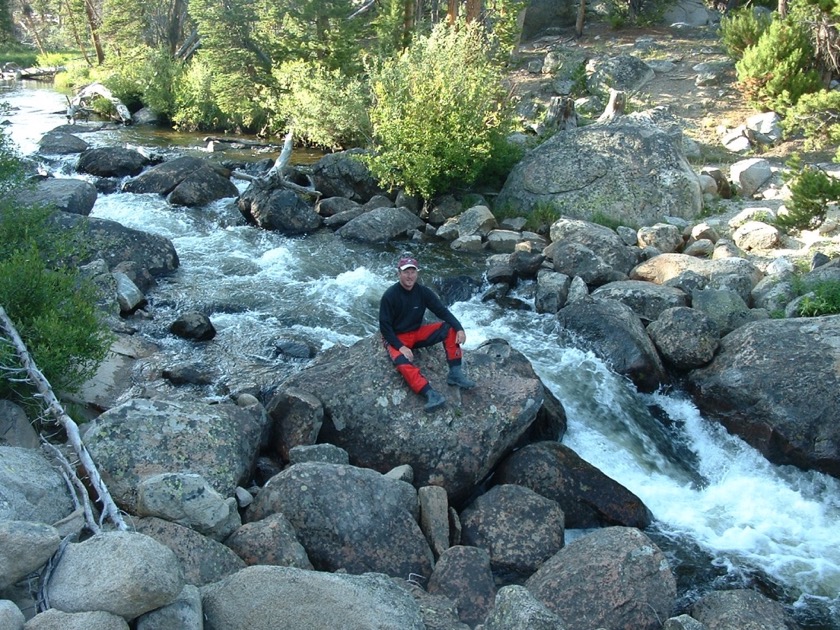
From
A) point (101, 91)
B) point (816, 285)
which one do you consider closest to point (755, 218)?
point (816, 285)

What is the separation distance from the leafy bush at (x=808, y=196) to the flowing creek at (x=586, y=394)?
4.88 meters

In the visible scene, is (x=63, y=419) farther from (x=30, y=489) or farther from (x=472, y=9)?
(x=472, y=9)

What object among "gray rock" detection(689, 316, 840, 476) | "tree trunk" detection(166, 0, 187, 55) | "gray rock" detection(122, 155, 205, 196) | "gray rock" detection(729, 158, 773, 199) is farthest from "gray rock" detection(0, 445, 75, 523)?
"tree trunk" detection(166, 0, 187, 55)

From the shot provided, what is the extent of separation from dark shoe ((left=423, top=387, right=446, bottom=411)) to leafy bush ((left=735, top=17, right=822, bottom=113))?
714 inches

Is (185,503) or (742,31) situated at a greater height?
(742,31)

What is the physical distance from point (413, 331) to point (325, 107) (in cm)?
1707

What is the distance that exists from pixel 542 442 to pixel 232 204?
12.9 m

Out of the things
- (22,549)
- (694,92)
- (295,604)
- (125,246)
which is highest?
(22,549)

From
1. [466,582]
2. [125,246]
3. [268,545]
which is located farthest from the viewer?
[125,246]

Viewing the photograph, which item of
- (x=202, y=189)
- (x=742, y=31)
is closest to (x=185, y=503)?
(x=202, y=189)

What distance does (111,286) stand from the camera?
12875 millimetres

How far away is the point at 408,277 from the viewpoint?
9.32 m

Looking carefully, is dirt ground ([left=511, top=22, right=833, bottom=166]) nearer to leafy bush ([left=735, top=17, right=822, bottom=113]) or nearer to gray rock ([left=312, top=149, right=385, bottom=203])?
leafy bush ([left=735, top=17, right=822, bottom=113])

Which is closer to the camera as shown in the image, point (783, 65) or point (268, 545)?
point (268, 545)
